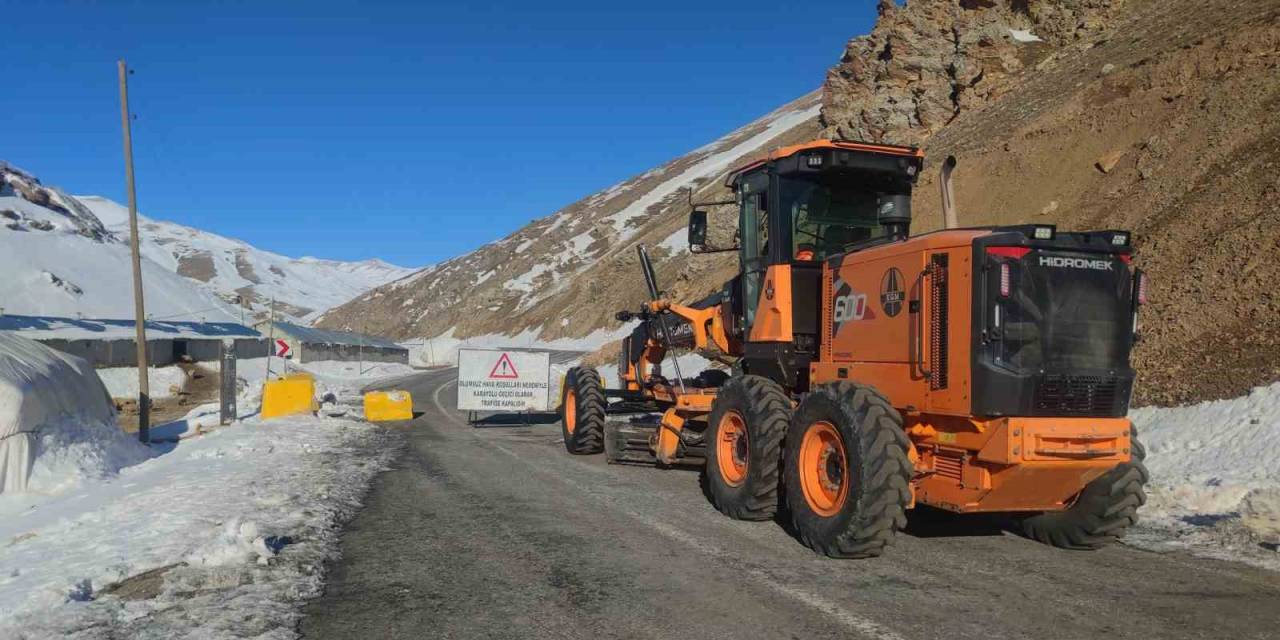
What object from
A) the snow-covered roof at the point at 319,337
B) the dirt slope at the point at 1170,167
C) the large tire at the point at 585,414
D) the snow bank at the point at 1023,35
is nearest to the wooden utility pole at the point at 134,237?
the large tire at the point at 585,414

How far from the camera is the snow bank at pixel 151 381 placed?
34.4 m

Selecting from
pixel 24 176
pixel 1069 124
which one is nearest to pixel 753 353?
pixel 1069 124

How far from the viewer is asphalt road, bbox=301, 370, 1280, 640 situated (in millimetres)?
4863

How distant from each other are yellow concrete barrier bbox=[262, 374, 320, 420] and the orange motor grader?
Answer: 13.3 m

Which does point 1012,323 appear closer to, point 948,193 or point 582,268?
point 948,193

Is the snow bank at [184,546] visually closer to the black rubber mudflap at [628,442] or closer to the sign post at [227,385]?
the black rubber mudflap at [628,442]

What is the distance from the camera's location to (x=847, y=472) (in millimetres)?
6453

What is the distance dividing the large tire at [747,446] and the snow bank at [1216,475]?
310cm

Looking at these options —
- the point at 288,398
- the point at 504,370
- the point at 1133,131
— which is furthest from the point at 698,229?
the point at 1133,131

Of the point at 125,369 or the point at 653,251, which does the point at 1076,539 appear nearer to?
the point at 125,369

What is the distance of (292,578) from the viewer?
580cm

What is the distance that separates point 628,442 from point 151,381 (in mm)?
31615

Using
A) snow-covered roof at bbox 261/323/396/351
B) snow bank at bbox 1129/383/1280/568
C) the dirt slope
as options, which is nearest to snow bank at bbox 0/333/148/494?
snow bank at bbox 1129/383/1280/568

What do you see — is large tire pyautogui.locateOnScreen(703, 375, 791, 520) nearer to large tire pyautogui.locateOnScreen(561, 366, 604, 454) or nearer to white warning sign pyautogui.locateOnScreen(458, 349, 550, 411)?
large tire pyautogui.locateOnScreen(561, 366, 604, 454)
